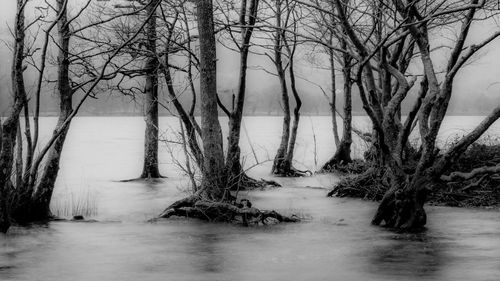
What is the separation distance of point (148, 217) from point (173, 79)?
702 cm

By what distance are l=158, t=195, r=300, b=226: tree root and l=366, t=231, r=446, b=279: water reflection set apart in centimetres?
309

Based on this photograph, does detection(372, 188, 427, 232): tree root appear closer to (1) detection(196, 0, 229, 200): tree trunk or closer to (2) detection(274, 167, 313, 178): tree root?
(1) detection(196, 0, 229, 200): tree trunk

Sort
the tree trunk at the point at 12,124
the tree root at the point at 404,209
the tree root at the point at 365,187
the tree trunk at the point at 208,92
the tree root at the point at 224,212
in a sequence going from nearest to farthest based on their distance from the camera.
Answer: the tree trunk at the point at 12,124 → the tree root at the point at 404,209 → the tree root at the point at 224,212 → the tree trunk at the point at 208,92 → the tree root at the point at 365,187

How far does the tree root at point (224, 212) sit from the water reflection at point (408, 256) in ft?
10.1

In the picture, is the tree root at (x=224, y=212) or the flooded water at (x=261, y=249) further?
the tree root at (x=224, y=212)

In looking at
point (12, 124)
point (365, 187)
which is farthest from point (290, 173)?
point (12, 124)

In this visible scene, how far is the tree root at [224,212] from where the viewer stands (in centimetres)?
1700

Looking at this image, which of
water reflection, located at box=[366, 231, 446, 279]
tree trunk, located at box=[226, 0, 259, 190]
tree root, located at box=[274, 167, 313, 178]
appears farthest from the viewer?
tree root, located at box=[274, 167, 313, 178]

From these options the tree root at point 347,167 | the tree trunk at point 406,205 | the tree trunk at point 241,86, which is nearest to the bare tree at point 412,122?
the tree trunk at point 406,205

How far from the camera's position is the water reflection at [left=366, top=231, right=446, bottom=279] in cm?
1234

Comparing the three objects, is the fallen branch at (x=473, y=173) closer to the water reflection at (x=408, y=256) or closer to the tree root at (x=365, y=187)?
the water reflection at (x=408, y=256)

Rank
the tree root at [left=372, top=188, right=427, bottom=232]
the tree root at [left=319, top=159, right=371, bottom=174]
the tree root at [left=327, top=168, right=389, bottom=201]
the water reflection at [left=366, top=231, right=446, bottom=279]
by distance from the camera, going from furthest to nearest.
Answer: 1. the tree root at [left=319, top=159, right=371, bottom=174]
2. the tree root at [left=327, top=168, right=389, bottom=201]
3. the tree root at [left=372, top=188, right=427, bottom=232]
4. the water reflection at [left=366, top=231, right=446, bottom=279]

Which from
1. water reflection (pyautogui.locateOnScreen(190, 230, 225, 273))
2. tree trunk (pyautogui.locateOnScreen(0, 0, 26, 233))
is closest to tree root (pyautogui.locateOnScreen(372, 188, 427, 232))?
water reflection (pyautogui.locateOnScreen(190, 230, 225, 273))

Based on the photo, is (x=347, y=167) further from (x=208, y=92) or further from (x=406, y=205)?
(x=406, y=205)
